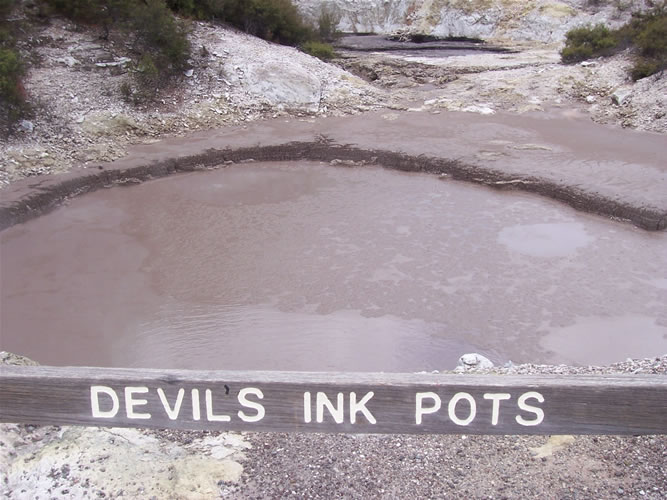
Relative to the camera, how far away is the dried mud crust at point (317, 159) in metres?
10.2

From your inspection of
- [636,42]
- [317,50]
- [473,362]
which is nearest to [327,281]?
[473,362]

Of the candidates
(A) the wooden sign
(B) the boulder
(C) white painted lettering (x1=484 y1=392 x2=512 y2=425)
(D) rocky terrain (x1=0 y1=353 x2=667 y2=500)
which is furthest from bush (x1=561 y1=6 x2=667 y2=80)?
(C) white painted lettering (x1=484 y1=392 x2=512 y2=425)

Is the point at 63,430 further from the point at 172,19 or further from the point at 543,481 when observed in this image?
the point at 172,19

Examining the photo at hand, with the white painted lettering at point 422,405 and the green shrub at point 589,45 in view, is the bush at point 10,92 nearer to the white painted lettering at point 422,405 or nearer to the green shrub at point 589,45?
the white painted lettering at point 422,405

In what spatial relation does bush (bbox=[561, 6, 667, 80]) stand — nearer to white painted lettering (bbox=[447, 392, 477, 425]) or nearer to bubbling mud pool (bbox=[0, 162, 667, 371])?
bubbling mud pool (bbox=[0, 162, 667, 371])

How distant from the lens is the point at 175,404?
2322 millimetres

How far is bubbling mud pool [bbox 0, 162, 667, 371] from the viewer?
6945 millimetres

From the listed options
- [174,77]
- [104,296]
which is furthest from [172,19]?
[104,296]

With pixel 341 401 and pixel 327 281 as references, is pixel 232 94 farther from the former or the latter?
pixel 341 401

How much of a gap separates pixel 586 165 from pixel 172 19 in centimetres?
1016

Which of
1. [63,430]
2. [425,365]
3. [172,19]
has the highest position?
[172,19]

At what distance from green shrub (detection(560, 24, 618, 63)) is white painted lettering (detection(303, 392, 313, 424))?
1897 cm

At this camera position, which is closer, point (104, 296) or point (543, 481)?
point (543, 481)

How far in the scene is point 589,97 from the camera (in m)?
16.0
